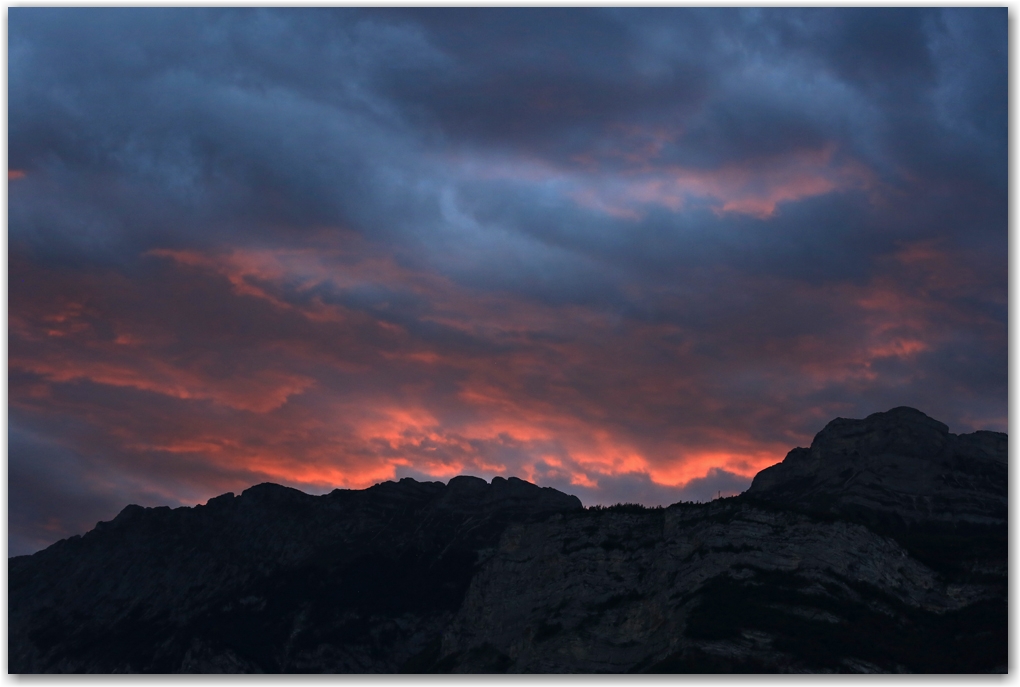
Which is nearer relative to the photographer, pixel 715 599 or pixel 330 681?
pixel 330 681

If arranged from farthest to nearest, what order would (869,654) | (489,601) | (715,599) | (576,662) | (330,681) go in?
(489,601), (576,662), (715,599), (869,654), (330,681)

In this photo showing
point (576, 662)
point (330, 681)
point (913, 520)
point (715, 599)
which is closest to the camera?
point (330, 681)

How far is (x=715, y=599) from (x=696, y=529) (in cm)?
1880

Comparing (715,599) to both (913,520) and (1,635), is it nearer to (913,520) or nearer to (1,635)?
(913,520)

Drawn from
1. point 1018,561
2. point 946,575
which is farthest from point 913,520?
point 1018,561

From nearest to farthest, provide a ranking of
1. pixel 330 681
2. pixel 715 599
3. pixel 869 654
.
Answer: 1. pixel 330 681
2. pixel 869 654
3. pixel 715 599

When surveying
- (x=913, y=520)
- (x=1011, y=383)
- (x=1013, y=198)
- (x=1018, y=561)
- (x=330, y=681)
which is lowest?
(x=330, y=681)

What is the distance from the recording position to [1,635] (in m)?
55.7

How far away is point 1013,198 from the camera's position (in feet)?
181

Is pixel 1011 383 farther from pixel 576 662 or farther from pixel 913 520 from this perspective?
pixel 913 520

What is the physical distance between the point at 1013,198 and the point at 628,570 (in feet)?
363

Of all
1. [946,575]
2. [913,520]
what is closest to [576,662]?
[946,575]

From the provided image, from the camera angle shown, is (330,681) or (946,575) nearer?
(330,681)

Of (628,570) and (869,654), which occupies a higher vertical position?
(628,570)
